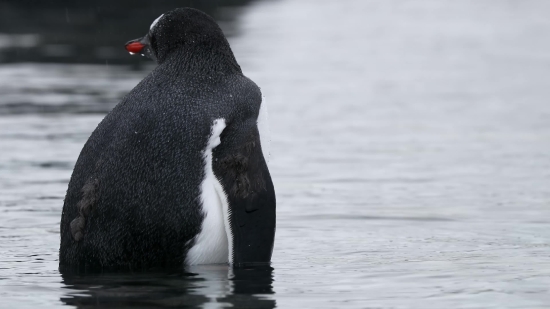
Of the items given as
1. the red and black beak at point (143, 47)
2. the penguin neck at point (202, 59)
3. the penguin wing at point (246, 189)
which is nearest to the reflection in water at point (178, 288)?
the penguin wing at point (246, 189)

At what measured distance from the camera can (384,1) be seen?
37156 mm

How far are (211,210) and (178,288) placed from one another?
41 centimetres

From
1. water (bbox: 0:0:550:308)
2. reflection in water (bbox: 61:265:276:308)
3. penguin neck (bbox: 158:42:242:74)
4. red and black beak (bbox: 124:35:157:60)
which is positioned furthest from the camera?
red and black beak (bbox: 124:35:157:60)

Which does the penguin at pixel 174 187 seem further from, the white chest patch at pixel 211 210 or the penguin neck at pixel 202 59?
the penguin neck at pixel 202 59

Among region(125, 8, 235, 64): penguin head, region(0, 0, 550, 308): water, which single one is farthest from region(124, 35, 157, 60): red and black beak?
region(0, 0, 550, 308): water

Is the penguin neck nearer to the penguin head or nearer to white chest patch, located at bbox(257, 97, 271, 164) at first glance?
the penguin head

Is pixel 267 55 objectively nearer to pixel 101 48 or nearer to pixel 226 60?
pixel 101 48

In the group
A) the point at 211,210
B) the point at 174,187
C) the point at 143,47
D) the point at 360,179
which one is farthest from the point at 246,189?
the point at 360,179

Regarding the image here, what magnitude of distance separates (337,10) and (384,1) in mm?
4134

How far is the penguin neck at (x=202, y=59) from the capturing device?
18.7 feet

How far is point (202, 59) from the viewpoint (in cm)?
574

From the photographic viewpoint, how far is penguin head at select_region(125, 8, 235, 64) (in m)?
5.81

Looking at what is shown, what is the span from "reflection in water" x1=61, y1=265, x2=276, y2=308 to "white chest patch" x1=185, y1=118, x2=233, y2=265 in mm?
98

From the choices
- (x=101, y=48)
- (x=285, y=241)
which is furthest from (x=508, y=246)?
(x=101, y=48)
